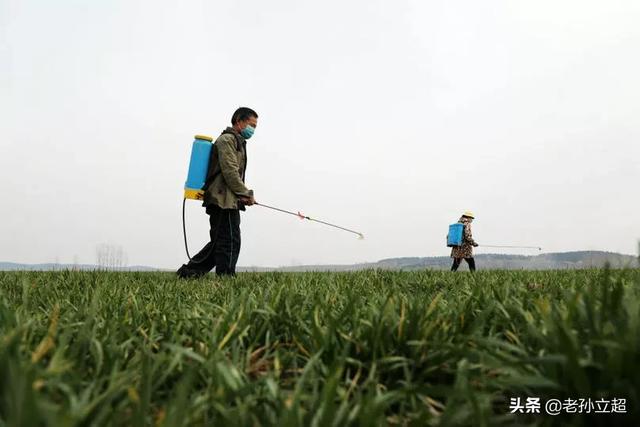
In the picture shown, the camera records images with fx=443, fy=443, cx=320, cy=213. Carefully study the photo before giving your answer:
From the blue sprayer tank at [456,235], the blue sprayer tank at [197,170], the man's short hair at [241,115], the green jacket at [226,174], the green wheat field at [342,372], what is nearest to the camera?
the green wheat field at [342,372]

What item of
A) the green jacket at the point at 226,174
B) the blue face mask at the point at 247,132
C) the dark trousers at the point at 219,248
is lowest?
the dark trousers at the point at 219,248

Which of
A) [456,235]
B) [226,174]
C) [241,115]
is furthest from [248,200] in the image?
[456,235]

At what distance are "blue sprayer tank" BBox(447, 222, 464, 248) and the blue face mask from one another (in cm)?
831

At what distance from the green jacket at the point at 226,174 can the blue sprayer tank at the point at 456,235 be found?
27.3 feet

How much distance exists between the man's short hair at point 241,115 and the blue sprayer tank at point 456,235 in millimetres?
8420

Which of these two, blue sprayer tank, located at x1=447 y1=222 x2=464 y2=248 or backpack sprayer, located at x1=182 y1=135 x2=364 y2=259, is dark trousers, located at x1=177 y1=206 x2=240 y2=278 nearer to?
backpack sprayer, located at x1=182 y1=135 x2=364 y2=259

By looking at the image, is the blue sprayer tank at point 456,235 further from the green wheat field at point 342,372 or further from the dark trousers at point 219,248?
the green wheat field at point 342,372

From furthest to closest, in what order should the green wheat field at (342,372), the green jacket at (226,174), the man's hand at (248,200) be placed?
the man's hand at (248,200), the green jacket at (226,174), the green wheat field at (342,372)

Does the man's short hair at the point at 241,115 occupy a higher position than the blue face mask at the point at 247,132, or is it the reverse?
the man's short hair at the point at 241,115

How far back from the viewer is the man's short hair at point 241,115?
21.6ft

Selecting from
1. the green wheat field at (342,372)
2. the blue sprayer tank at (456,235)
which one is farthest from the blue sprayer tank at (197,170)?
the blue sprayer tank at (456,235)

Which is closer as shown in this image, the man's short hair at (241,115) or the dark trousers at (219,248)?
the dark trousers at (219,248)

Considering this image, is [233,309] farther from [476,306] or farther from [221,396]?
[476,306]

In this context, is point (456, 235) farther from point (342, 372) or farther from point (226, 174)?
point (342, 372)
